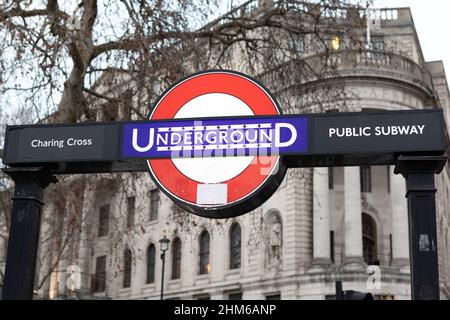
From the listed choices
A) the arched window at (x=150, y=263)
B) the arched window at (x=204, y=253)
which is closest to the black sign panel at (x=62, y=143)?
the arched window at (x=204, y=253)

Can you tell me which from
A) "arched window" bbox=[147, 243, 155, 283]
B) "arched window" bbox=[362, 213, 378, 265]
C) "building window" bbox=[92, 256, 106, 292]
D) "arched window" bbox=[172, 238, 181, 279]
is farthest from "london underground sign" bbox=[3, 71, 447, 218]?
"building window" bbox=[92, 256, 106, 292]

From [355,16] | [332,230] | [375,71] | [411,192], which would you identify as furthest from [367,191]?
[411,192]

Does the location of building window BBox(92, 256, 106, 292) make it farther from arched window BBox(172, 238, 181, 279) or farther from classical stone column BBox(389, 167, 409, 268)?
classical stone column BBox(389, 167, 409, 268)

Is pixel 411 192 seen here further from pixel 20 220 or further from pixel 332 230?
pixel 332 230

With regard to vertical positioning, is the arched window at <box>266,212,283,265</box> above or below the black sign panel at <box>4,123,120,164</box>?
above

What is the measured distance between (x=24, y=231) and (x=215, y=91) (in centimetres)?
141

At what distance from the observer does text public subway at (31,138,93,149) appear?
424 centimetres

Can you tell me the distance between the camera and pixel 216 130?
4020mm

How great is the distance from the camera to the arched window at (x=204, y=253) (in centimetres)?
4456

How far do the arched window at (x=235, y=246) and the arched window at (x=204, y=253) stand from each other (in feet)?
7.00

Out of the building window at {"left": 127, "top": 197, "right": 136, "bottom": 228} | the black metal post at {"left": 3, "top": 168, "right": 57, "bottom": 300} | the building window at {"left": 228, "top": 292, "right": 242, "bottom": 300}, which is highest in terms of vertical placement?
the building window at {"left": 127, "top": 197, "right": 136, "bottom": 228}

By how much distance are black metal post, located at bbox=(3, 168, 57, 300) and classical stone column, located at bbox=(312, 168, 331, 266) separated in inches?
1358

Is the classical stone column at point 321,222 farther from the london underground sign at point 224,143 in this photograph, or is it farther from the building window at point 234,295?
the london underground sign at point 224,143

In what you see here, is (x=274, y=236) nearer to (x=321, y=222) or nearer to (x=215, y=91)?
(x=321, y=222)
